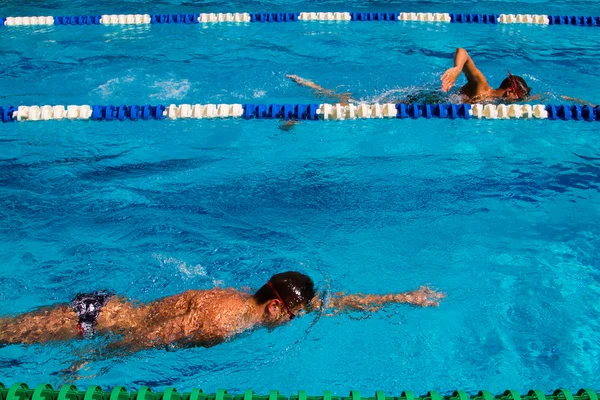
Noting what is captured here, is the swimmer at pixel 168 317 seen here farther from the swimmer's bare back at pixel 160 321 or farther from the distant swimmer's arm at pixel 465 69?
the distant swimmer's arm at pixel 465 69

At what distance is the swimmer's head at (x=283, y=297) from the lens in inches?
127

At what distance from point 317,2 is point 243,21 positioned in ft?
4.92

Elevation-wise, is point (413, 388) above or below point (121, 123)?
below

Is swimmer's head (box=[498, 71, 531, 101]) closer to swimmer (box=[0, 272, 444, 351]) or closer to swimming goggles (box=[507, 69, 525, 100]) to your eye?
swimming goggles (box=[507, 69, 525, 100])

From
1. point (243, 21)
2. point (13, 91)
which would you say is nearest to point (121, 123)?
point (13, 91)

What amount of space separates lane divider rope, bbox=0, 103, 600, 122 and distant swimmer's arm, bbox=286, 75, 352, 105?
0.44 metres

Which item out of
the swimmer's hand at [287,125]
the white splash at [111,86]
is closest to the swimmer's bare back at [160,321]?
the swimmer's hand at [287,125]

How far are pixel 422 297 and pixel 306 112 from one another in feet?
7.85

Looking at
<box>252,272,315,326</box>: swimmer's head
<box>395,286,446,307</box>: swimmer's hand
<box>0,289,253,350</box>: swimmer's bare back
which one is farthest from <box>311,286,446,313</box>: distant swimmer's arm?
<box>0,289,253,350</box>: swimmer's bare back

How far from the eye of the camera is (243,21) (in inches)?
336

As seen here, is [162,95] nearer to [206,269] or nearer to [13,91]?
[13,91]

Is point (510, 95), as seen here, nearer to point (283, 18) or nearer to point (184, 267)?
point (184, 267)

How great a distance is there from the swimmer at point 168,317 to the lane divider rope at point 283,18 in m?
5.84

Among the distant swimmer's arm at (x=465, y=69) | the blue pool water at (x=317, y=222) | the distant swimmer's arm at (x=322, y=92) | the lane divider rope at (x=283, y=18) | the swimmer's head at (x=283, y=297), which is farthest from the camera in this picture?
the lane divider rope at (x=283, y=18)
